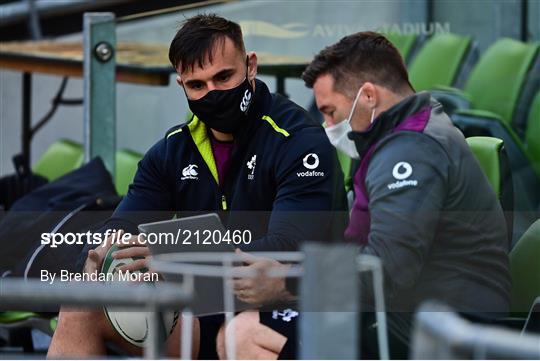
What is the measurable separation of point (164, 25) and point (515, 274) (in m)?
1.66

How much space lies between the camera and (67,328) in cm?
352

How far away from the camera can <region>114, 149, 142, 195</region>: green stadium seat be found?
4804 mm

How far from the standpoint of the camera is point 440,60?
5.03m

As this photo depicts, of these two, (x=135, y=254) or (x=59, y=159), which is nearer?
(x=135, y=254)

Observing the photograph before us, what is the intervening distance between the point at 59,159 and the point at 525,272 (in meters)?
2.56

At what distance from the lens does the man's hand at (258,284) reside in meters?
3.13

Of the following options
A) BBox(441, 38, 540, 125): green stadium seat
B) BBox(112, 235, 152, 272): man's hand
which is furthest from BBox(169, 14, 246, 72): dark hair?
BBox(441, 38, 540, 125): green stadium seat

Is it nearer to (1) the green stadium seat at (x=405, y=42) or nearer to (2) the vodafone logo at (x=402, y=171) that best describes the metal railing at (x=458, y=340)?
(2) the vodafone logo at (x=402, y=171)

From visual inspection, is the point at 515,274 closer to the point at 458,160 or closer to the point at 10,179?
the point at 458,160

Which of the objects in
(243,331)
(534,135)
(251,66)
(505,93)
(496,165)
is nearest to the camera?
(243,331)

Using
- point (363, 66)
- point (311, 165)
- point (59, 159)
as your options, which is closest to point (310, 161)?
point (311, 165)

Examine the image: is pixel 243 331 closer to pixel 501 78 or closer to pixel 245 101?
pixel 245 101

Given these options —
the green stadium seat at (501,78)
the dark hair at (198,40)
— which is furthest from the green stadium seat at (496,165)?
the green stadium seat at (501,78)

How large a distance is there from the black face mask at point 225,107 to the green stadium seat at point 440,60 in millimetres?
1276
